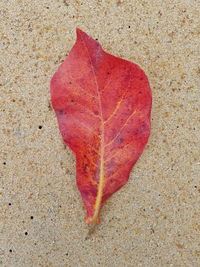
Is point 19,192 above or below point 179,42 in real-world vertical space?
below

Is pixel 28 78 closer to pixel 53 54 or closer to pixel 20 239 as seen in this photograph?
pixel 53 54

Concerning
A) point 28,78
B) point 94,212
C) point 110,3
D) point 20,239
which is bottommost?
point 20,239

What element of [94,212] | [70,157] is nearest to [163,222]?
[94,212]

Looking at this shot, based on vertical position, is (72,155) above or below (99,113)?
below
